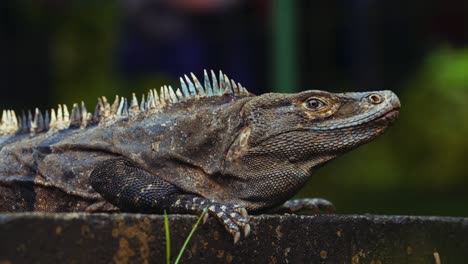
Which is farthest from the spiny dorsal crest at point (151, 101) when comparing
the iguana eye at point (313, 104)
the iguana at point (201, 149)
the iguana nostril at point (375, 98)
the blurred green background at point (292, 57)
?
the blurred green background at point (292, 57)

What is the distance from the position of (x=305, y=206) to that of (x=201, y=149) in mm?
969

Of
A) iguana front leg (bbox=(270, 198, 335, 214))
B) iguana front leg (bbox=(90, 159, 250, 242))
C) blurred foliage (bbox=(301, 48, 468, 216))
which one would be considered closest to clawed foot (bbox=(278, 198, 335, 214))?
iguana front leg (bbox=(270, 198, 335, 214))

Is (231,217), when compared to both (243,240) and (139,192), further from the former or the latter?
(139,192)

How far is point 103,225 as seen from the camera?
4.72 meters

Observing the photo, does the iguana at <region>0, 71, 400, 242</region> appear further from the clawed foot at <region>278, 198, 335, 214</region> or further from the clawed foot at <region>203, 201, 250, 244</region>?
the clawed foot at <region>278, 198, 335, 214</region>

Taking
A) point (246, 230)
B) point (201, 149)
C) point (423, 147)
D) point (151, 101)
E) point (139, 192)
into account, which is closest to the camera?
point (246, 230)

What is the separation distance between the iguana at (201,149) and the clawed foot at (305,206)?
2.04 feet

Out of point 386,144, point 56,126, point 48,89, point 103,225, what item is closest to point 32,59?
point 48,89

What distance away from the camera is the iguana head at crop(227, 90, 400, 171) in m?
5.79

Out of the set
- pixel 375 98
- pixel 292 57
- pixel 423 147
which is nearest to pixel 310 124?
pixel 375 98

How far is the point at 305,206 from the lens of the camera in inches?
258

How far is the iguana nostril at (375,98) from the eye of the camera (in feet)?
19.4

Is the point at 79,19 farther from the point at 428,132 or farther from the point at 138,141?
the point at 138,141

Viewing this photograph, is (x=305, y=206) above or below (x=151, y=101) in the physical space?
below
